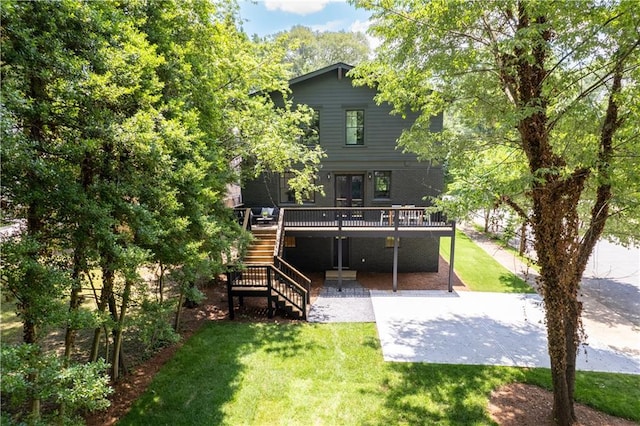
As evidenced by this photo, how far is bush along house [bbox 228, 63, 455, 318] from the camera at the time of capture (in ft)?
40.7

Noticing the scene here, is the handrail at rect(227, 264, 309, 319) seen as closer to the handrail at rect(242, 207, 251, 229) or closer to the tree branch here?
Result: the handrail at rect(242, 207, 251, 229)

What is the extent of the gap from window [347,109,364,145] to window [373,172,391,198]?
168 cm

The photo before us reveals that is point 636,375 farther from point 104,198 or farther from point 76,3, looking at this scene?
point 76,3

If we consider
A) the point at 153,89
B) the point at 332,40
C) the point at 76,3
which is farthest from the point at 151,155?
the point at 332,40

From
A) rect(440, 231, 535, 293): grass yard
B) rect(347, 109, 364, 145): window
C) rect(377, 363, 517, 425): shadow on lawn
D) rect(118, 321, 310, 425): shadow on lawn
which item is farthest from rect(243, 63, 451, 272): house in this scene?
rect(377, 363, 517, 425): shadow on lawn

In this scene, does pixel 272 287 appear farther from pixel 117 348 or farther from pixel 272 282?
pixel 117 348

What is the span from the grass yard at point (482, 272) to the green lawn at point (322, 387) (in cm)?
574

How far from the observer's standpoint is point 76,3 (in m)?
3.92

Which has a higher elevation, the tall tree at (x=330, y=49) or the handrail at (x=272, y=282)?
the tall tree at (x=330, y=49)

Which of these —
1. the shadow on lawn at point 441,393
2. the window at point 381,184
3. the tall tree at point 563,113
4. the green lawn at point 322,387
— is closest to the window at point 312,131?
the window at point 381,184

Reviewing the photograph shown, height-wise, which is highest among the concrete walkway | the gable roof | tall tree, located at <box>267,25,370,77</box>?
tall tree, located at <box>267,25,370,77</box>

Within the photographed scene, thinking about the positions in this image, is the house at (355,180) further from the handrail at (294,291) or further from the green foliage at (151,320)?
the green foliage at (151,320)

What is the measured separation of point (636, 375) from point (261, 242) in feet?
36.5

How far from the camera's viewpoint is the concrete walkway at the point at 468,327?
307 inches
